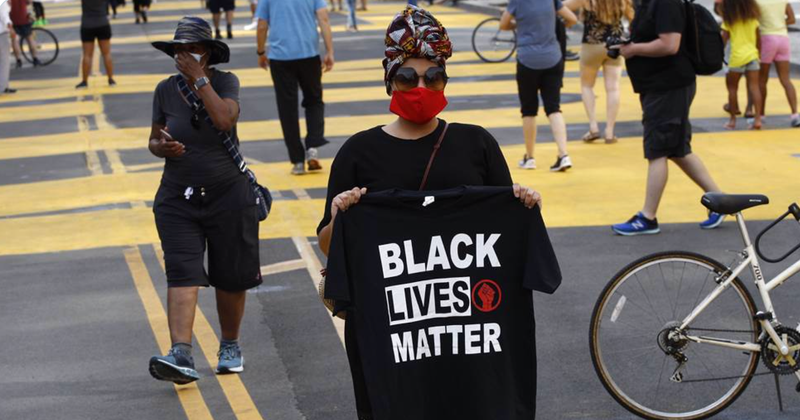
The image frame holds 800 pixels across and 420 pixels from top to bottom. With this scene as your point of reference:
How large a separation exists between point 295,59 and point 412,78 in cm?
794

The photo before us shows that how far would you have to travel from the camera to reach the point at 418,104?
12.9 ft

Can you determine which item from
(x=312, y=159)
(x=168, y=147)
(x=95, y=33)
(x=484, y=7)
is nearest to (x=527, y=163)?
(x=312, y=159)

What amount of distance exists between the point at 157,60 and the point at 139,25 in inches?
431

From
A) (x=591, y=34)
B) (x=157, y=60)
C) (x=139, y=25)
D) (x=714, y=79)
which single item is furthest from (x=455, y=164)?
(x=139, y=25)

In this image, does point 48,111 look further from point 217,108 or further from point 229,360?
point 217,108

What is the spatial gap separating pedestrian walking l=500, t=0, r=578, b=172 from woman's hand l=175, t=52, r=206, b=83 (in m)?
5.96

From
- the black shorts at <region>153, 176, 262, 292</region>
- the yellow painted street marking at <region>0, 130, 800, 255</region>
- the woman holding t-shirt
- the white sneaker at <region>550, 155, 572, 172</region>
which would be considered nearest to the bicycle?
the woman holding t-shirt

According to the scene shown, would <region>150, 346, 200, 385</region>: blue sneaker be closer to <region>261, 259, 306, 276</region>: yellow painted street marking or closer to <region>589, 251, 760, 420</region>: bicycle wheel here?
<region>589, 251, 760, 420</region>: bicycle wheel

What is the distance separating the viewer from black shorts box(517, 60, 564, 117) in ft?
38.0

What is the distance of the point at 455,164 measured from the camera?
4.05m

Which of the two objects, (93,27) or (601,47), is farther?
(93,27)

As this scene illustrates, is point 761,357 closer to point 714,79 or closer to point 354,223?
point 354,223

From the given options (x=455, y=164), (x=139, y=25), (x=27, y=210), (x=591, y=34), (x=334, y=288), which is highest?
(x=455, y=164)

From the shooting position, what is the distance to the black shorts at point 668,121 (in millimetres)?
8828
